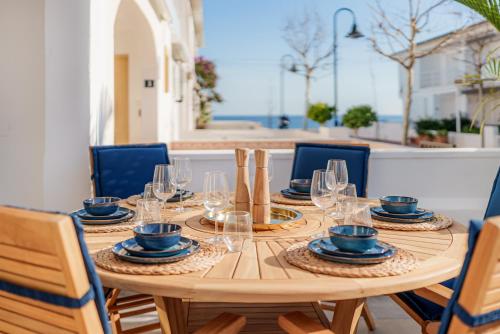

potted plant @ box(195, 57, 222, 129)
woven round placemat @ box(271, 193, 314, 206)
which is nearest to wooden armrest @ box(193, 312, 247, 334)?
woven round placemat @ box(271, 193, 314, 206)

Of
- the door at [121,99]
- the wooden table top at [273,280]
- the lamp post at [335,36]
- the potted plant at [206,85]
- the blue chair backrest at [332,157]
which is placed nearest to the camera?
the wooden table top at [273,280]

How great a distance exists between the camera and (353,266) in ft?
4.15

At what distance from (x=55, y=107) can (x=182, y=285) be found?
2.26 metres

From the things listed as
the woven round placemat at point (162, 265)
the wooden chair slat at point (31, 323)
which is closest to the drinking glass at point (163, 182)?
the woven round placemat at point (162, 265)

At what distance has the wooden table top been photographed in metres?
1.12

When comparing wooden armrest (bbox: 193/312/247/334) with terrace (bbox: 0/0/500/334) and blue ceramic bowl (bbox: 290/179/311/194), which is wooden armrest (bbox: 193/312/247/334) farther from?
blue ceramic bowl (bbox: 290/179/311/194)

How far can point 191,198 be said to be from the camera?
2.32 m

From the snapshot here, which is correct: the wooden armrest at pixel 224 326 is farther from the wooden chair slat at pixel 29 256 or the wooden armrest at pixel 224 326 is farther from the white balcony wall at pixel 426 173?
the white balcony wall at pixel 426 173

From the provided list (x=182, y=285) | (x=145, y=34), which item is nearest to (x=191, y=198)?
(x=182, y=285)

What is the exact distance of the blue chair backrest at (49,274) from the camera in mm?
914

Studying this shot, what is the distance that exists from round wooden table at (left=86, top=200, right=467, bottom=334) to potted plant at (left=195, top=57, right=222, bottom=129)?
19.8m

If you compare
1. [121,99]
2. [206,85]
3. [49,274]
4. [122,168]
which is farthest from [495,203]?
[206,85]

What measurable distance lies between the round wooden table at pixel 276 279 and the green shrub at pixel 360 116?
51.6 ft

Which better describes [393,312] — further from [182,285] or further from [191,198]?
[182,285]
